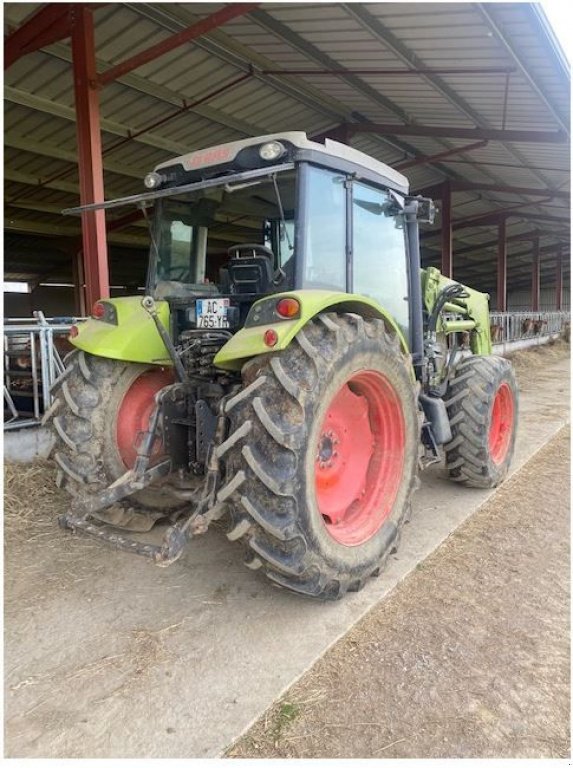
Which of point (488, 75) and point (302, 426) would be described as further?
point (488, 75)

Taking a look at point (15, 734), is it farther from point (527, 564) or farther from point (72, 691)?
point (527, 564)

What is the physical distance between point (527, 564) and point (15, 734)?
8.67ft

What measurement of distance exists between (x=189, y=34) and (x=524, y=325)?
1392 centimetres

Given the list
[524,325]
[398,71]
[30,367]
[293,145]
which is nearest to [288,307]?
[293,145]

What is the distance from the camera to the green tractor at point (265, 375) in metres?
2.42

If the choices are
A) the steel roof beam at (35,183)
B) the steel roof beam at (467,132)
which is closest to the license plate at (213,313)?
the steel roof beam at (467,132)

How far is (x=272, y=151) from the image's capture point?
9.01 ft

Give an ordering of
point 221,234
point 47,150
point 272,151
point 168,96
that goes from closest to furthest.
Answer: point 272,151 < point 221,234 < point 168,96 < point 47,150

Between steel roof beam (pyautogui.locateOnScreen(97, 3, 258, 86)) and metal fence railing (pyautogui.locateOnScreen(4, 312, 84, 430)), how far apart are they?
9.27 feet

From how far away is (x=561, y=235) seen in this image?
23.3m

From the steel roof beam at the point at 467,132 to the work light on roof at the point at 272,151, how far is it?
753 cm

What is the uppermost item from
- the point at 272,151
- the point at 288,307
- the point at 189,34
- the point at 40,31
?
the point at 40,31

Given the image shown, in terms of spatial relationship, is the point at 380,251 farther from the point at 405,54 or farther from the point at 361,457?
the point at 405,54

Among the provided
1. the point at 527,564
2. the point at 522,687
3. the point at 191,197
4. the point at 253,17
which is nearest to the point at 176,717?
the point at 522,687
